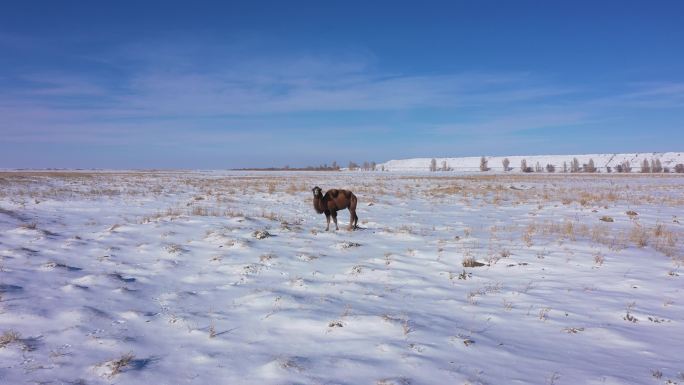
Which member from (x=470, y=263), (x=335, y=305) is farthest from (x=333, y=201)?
(x=335, y=305)

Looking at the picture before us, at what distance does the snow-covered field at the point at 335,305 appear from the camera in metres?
4.00

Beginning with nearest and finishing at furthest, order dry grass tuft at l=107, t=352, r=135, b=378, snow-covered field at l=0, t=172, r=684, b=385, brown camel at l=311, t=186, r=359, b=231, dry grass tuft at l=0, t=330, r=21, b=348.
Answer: dry grass tuft at l=107, t=352, r=135, b=378 → snow-covered field at l=0, t=172, r=684, b=385 → dry grass tuft at l=0, t=330, r=21, b=348 → brown camel at l=311, t=186, r=359, b=231

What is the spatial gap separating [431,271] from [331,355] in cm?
395

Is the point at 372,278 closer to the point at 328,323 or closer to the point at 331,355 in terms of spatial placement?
the point at 328,323

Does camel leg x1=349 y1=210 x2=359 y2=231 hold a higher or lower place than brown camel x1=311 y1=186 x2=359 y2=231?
lower

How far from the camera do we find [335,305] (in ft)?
19.4

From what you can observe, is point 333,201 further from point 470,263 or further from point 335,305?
point 335,305

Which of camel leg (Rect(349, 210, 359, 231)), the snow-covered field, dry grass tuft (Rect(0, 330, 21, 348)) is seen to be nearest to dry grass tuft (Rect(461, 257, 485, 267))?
the snow-covered field

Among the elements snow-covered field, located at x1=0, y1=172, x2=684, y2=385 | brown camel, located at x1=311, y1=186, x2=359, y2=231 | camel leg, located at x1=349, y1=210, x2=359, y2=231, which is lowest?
snow-covered field, located at x1=0, y1=172, x2=684, y2=385

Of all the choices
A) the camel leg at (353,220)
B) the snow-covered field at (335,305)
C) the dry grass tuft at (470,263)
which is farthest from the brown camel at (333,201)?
the dry grass tuft at (470,263)

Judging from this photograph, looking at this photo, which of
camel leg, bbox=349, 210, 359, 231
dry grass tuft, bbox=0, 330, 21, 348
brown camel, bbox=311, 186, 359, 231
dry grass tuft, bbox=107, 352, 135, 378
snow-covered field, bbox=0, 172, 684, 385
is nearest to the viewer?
dry grass tuft, bbox=107, 352, 135, 378

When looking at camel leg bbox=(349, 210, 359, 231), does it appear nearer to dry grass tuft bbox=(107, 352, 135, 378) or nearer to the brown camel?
the brown camel

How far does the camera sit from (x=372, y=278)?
7312 millimetres

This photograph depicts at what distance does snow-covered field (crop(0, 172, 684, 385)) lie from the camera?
4.00 metres
